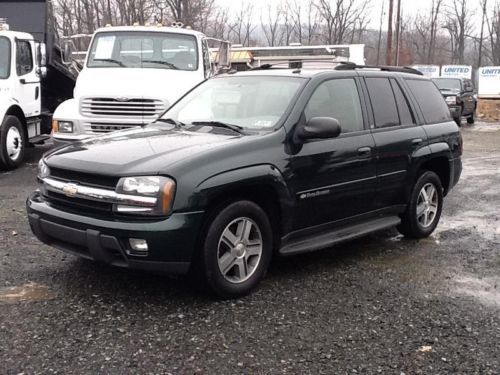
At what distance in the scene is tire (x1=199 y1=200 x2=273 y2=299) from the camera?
4.08 metres

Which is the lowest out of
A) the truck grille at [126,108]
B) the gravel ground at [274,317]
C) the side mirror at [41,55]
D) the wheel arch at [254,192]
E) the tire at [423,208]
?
the gravel ground at [274,317]

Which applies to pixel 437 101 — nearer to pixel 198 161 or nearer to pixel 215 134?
pixel 215 134

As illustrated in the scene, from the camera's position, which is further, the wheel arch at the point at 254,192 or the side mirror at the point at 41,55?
the side mirror at the point at 41,55

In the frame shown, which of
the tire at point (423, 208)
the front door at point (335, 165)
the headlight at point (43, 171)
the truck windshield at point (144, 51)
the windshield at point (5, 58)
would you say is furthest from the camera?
the windshield at point (5, 58)

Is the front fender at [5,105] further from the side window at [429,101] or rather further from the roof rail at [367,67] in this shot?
the side window at [429,101]

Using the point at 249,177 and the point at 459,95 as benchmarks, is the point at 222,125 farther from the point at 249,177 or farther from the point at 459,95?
the point at 459,95

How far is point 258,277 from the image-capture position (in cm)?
445

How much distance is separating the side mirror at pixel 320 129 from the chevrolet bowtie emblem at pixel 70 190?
1.75 m

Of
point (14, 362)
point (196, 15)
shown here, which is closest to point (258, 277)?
point (14, 362)

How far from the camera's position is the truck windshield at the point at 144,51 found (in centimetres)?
969

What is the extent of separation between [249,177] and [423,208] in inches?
102

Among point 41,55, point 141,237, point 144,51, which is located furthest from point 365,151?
point 41,55

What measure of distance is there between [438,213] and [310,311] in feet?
8.93

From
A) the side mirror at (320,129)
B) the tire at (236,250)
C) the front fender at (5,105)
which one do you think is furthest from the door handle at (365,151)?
the front fender at (5,105)
